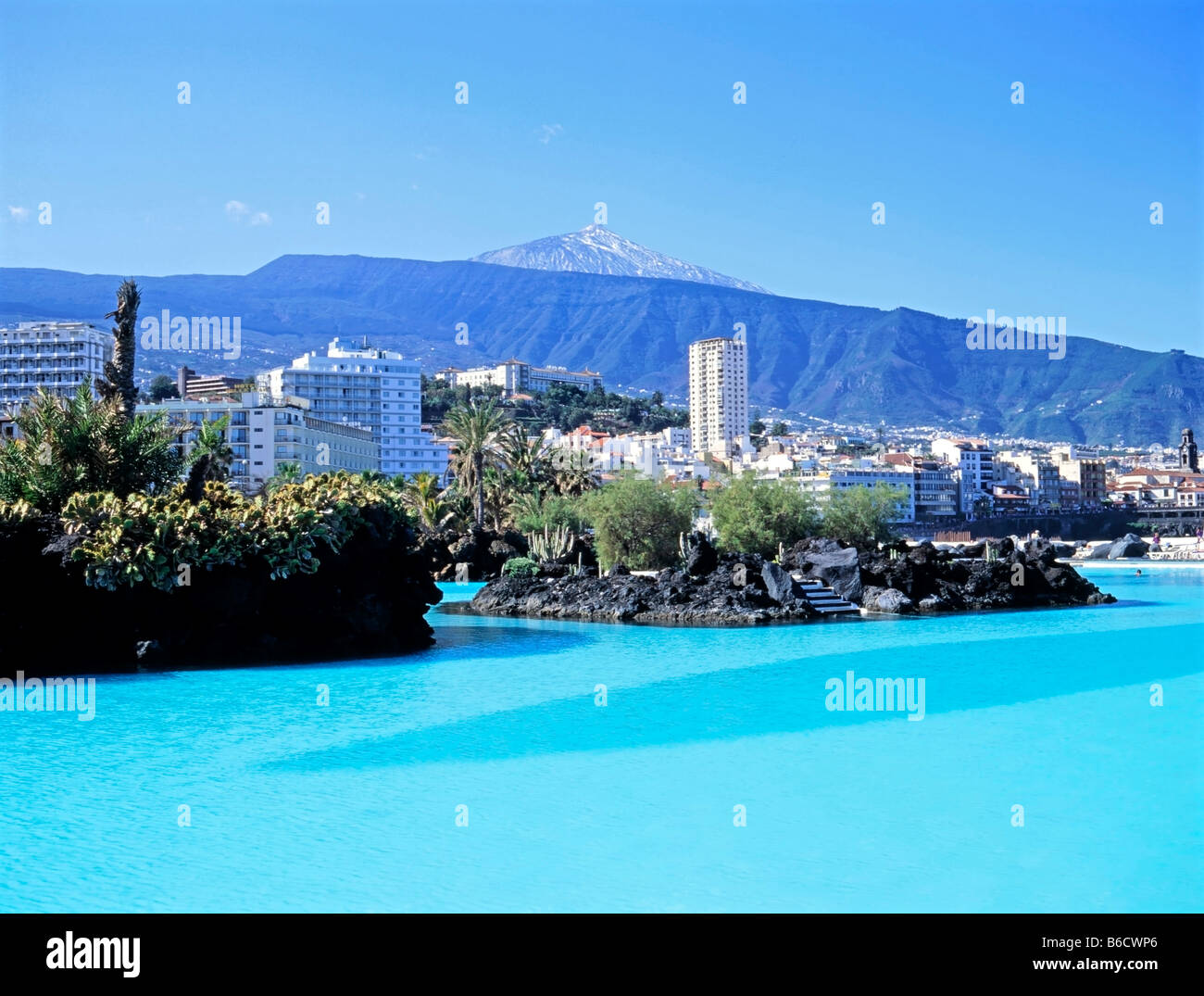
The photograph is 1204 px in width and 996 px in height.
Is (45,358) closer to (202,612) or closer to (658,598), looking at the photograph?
(658,598)

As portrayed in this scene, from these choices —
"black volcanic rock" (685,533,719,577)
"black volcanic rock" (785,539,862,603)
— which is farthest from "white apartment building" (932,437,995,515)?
"black volcanic rock" (685,533,719,577)

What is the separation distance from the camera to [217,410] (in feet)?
298

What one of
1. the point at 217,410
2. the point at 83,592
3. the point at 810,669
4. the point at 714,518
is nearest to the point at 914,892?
the point at 810,669

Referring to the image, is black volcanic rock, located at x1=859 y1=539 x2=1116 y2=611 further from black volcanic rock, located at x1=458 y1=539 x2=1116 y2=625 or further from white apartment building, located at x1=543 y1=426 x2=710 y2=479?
white apartment building, located at x1=543 y1=426 x2=710 y2=479

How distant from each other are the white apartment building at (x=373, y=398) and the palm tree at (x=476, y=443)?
226ft

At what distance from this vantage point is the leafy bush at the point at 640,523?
43344 mm

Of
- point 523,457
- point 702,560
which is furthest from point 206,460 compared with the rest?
point 523,457

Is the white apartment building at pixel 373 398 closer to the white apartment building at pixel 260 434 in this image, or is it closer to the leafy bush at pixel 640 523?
the white apartment building at pixel 260 434

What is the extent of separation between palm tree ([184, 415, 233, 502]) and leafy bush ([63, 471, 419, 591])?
10.0 inches

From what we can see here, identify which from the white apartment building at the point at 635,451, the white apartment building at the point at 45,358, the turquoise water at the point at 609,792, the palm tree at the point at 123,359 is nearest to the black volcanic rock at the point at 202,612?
the turquoise water at the point at 609,792

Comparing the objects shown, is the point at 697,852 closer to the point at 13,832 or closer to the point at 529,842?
the point at 529,842

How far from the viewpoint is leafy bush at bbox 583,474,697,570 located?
4334 cm

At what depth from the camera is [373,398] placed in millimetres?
128000

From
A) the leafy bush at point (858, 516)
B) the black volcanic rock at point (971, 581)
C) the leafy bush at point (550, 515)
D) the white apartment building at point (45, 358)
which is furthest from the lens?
the white apartment building at point (45, 358)
